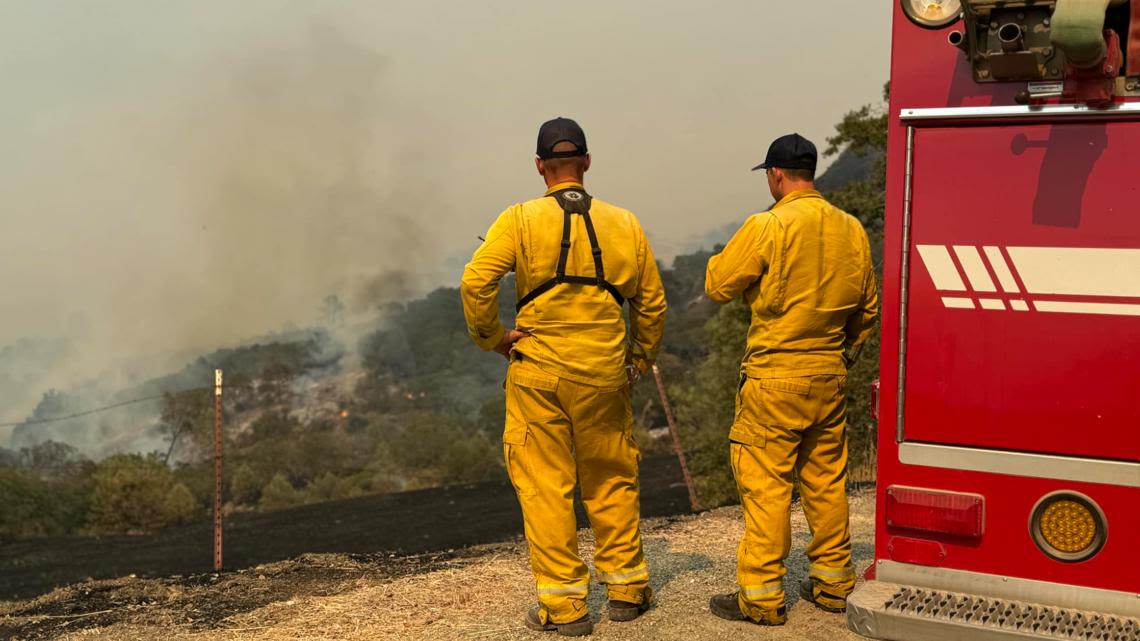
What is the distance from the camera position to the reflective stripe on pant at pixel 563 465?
15.3 feet

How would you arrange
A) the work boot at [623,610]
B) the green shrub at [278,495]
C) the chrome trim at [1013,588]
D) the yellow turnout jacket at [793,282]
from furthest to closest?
the green shrub at [278,495]
the work boot at [623,610]
the yellow turnout jacket at [793,282]
the chrome trim at [1013,588]

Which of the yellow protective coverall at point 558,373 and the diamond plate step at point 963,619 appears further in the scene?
the yellow protective coverall at point 558,373

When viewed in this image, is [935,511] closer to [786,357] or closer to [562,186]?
[786,357]

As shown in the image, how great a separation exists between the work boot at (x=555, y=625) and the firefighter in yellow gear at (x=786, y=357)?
642 millimetres

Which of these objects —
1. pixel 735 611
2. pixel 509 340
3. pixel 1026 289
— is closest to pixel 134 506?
pixel 509 340

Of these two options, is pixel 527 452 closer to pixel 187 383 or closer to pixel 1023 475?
pixel 1023 475

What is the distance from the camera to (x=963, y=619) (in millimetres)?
3250

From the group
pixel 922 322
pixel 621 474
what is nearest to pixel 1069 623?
pixel 922 322

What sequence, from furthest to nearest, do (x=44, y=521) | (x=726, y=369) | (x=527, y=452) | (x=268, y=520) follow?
(x=44, y=521) → (x=268, y=520) → (x=726, y=369) → (x=527, y=452)

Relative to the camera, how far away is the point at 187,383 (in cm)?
3591

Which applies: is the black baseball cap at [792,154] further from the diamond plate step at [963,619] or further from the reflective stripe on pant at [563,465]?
the diamond plate step at [963,619]

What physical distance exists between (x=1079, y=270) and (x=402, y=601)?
12.4 ft

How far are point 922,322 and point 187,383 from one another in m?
34.9

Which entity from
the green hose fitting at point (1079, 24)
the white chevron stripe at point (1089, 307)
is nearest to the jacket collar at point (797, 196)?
the white chevron stripe at point (1089, 307)
